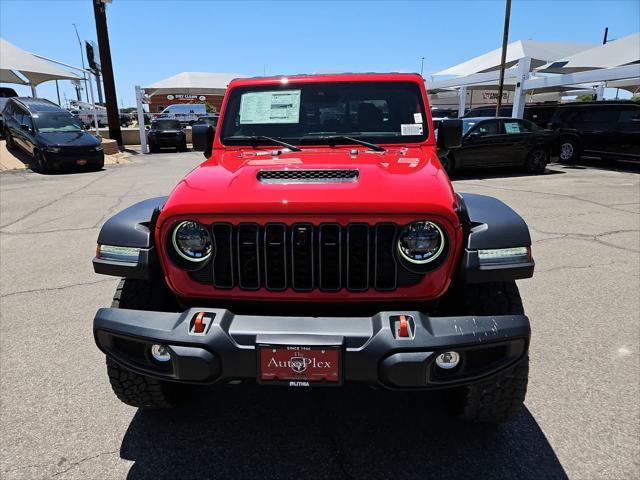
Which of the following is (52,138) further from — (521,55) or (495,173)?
(521,55)

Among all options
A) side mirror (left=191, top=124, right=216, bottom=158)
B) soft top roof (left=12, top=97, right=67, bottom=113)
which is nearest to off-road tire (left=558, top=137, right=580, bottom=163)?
side mirror (left=191, top=124, right=216, bottom=158)

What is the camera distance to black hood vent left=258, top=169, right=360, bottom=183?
228 cm

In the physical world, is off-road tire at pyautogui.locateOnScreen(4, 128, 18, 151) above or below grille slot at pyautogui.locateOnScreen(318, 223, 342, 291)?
below

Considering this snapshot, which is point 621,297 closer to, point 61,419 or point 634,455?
point 634,455

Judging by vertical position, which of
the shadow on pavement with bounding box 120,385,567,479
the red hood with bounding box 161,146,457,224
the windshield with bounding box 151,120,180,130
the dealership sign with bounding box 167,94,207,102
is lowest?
the shadow on pavement with bounding box 120,385,567,479

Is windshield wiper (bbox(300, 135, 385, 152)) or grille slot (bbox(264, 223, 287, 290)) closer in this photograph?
grille slot (bbox(264, 223, 287, 290))

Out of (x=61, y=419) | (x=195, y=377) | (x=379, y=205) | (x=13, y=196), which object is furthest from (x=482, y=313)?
(x=13, y=196)

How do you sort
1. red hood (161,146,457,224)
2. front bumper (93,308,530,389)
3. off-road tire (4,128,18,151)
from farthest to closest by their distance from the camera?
Result: off-road tire (4,128,18,151) < red hood (161,146,457,224) < front bumper (93,308,530,389)

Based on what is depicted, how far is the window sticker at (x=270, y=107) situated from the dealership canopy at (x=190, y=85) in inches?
1367

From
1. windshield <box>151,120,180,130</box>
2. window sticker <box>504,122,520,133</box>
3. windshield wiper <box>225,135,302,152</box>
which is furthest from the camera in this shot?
windshield <box>151,120,180,130</box>

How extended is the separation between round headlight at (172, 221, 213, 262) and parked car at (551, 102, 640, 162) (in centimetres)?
1396

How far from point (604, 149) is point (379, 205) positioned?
14212 mm

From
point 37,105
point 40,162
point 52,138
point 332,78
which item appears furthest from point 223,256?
point 37,105

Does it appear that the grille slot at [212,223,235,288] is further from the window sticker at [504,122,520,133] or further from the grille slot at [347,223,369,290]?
the window sticker at [504,122,520,133]
